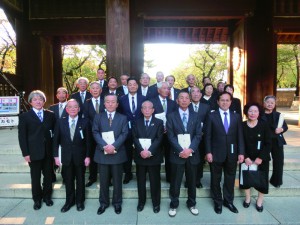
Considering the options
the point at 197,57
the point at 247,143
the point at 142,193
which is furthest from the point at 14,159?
the point at 197,57

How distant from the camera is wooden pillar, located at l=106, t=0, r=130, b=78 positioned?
5.70 m

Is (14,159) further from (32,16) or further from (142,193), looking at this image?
(32,16)

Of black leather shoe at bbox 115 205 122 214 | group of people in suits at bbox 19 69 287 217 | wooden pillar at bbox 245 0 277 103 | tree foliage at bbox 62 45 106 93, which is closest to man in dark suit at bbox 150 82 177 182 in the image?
group of people in suits at bbox 19 69 287 217

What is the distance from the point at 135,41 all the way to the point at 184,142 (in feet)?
14.5

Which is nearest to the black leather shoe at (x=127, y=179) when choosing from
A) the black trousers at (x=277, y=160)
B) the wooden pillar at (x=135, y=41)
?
the black trousers at (x=277, y=160)

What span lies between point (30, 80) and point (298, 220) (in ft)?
28.5

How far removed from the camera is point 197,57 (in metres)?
28.4

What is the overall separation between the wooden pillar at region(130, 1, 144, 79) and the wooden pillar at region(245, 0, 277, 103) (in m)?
3.16

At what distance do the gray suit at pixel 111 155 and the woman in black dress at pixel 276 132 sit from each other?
218 centimetres

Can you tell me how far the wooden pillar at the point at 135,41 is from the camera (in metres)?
7.53

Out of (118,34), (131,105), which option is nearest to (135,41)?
(118,34)

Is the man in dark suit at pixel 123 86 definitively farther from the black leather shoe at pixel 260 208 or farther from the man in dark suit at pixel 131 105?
the black leather shoe at pixel 260 208

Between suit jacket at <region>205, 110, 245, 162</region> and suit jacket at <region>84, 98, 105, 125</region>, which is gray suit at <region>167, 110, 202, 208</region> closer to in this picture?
suit jacket at <region>205, 110, 245, 162</region>

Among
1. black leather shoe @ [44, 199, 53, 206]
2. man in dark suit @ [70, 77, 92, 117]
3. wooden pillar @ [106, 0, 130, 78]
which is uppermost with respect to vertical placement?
wooden pillar @ [106, 0, 130, 78]
